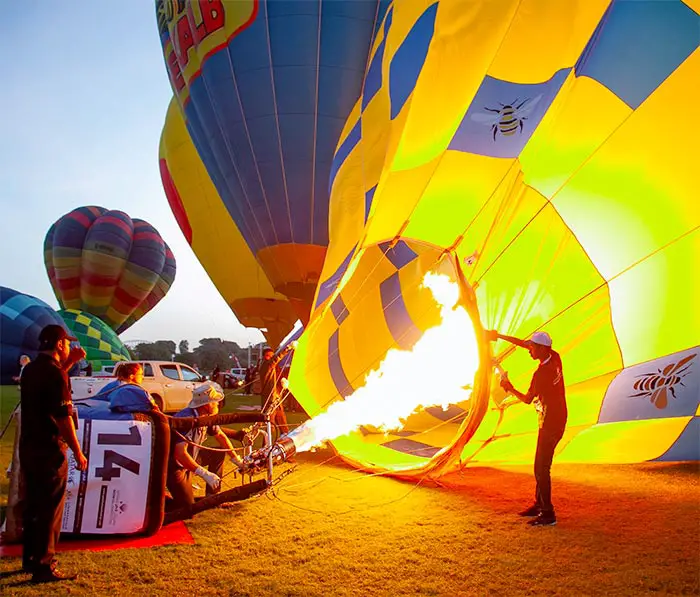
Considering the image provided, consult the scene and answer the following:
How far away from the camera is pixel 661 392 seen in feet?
13.1

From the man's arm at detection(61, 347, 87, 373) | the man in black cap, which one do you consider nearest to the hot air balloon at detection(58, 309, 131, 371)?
the man's arm at detection(61, 347, 87, 373)

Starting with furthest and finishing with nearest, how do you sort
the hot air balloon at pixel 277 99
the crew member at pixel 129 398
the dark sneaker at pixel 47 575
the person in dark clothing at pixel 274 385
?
the hot air balloon at pixel 277 99 < the person in dark clothing at pixel 274 385 < the crew member at pixel 129 398 < the dark sneaker at pixel 47 575

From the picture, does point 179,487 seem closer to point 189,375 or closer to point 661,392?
point 661,392

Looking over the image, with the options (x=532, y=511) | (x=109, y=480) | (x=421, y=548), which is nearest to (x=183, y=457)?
(x=109, y=480)

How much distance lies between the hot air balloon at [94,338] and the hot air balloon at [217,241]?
683 cm

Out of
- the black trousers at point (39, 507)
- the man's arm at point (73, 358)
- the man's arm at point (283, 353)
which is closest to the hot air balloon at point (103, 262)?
the man's arm at point (283, 353)

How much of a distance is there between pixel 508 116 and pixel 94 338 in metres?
18.3

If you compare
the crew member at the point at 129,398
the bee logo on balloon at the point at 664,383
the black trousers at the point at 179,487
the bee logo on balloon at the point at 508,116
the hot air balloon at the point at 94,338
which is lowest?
the black trousers at the point at 179,487

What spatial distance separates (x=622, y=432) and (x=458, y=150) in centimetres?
229

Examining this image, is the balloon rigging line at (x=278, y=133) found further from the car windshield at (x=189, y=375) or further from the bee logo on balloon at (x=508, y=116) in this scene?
the bee logo on balloon at (x=508, y=116)

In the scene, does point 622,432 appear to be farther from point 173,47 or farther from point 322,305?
point 173,47

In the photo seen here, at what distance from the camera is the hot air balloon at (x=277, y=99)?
30.1 feet

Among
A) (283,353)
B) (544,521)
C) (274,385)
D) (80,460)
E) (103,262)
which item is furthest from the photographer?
(103,262)

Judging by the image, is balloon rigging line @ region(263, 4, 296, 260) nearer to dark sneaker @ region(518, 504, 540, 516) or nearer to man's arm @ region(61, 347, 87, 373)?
dark sneaker @ region(518, 504, 540, 516)
